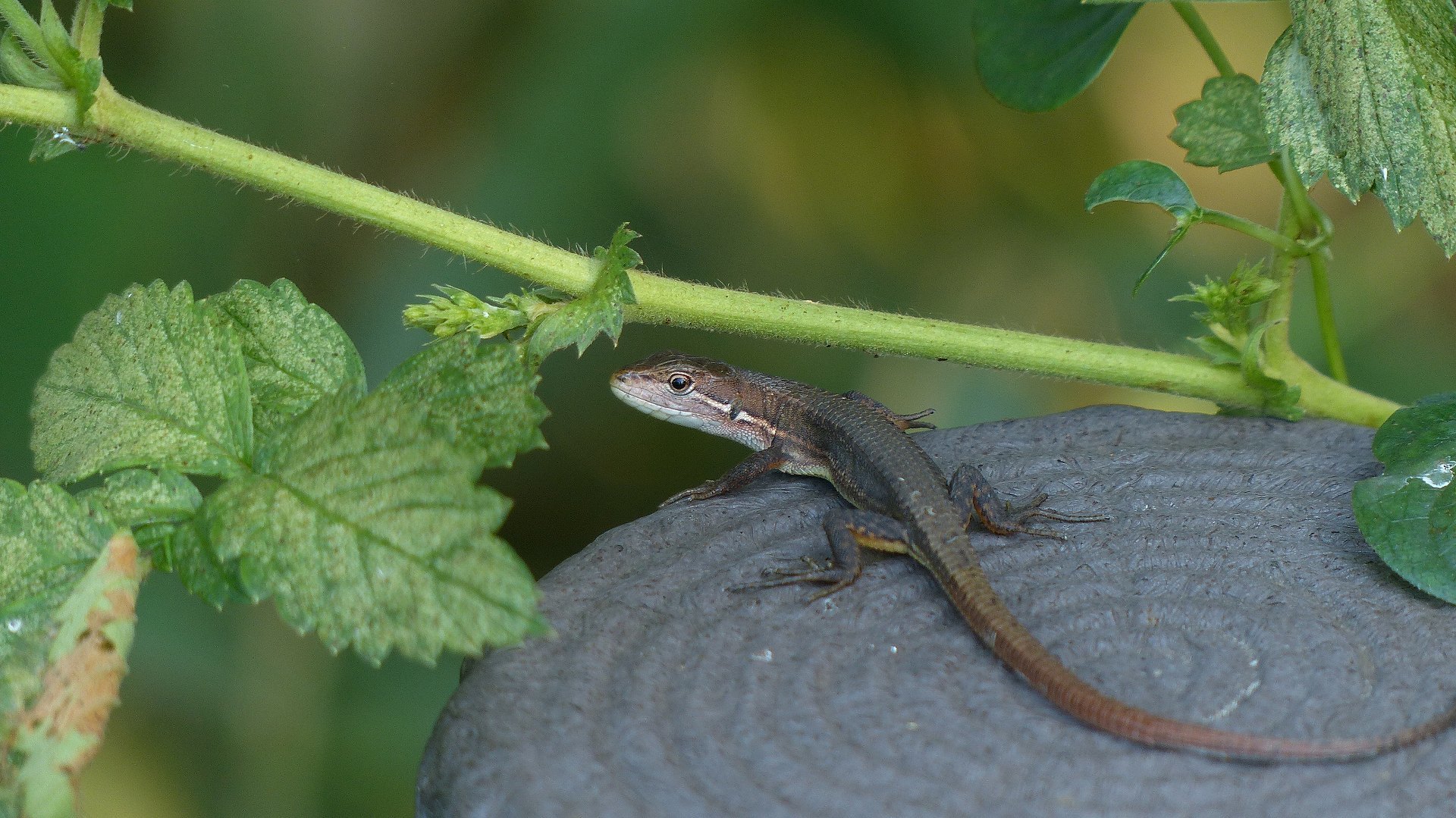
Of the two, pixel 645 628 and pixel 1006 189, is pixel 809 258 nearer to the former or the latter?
pixel 1006 189

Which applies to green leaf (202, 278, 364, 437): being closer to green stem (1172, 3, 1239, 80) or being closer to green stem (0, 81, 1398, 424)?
green stem (0, 81, 1398, 424)

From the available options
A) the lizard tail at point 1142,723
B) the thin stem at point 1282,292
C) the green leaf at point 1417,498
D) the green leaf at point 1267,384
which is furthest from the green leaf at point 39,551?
the thin stem at point 1282,292

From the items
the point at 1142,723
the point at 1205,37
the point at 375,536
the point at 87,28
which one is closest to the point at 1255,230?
the point at 1205,37

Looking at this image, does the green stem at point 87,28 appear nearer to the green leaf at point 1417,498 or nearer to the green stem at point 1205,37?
Answer: the green stem at point 1205,37

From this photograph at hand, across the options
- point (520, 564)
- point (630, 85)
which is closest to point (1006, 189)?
point (630, 85)

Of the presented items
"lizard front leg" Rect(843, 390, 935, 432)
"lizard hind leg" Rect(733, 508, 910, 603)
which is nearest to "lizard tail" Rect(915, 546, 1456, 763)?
"lizard hind leg" Rect(733, 508, 910, 603)
